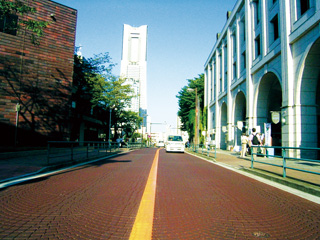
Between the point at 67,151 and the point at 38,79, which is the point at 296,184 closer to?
the point at 67,151

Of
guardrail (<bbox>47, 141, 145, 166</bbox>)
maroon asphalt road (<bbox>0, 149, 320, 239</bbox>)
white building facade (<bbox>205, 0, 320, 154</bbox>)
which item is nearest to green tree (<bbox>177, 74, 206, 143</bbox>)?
white building facade (<bbox>205, 0, 320, 154</bbox>)

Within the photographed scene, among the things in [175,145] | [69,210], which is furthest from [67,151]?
[175,145]

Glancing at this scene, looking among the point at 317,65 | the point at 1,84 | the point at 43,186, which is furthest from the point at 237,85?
the point at 43,186

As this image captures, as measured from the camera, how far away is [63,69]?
65.2 feet

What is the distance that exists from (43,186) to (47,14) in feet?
60.6

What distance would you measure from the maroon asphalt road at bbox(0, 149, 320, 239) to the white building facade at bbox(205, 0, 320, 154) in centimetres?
1025

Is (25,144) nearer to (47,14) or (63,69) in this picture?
(63,69)

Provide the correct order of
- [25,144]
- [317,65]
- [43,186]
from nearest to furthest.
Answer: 1. [43,186]
2. [317,65]
3. [25,144]

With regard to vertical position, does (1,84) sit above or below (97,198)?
above

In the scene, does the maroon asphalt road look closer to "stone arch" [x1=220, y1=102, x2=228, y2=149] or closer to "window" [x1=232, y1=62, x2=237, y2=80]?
"window" [x1=232, y1=62, x2=237, y2=80]

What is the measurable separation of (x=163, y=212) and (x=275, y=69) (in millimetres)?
16118

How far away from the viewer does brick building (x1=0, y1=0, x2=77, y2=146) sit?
54.7 ft

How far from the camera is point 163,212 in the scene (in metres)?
3.60

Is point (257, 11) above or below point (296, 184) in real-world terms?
above
